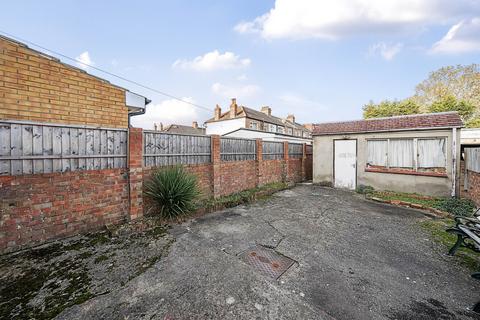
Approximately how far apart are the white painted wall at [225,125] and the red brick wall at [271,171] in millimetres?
14483

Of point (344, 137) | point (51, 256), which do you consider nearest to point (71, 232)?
point (51, 256)

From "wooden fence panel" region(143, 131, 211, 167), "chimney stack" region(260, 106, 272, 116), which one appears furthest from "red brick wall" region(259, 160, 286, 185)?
"chimney stack" region(260, 106, 272, 116)

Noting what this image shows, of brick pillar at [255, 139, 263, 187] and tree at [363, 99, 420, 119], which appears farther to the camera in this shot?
tree at [363, 99, 420, 119]

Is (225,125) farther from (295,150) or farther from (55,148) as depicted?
(55,148)

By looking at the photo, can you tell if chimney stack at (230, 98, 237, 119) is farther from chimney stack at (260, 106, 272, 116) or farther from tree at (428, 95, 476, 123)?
tree at (428, 95, 476, 123)

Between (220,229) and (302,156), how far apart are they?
848cm

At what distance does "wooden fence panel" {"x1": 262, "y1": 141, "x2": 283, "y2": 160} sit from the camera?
886 cm

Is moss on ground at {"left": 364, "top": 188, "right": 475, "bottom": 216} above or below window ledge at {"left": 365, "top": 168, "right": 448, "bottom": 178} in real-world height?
below

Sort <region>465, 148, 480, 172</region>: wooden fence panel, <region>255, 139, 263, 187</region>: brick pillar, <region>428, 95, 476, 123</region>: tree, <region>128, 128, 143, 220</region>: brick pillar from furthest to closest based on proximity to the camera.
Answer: <region>428, 95, 476, 123</region>: tree
<region>255, 139, 263, 187</region>: brick pillar
<region>465, 148, 480, 172</region>: wooden fence panel
<region>128, 128, 143, 220</region>: brick pillar

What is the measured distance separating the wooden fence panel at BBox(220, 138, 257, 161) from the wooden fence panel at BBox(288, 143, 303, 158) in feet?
10.1

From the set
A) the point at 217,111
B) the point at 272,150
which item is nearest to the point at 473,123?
the point at 272,150

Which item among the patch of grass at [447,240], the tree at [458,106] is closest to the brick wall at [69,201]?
the patch of grass at [447,240]

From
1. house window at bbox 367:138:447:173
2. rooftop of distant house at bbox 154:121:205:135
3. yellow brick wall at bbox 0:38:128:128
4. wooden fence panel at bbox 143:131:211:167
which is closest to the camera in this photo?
yellow brick wall at bbox 0:38:128:128

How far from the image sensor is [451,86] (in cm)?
2039
